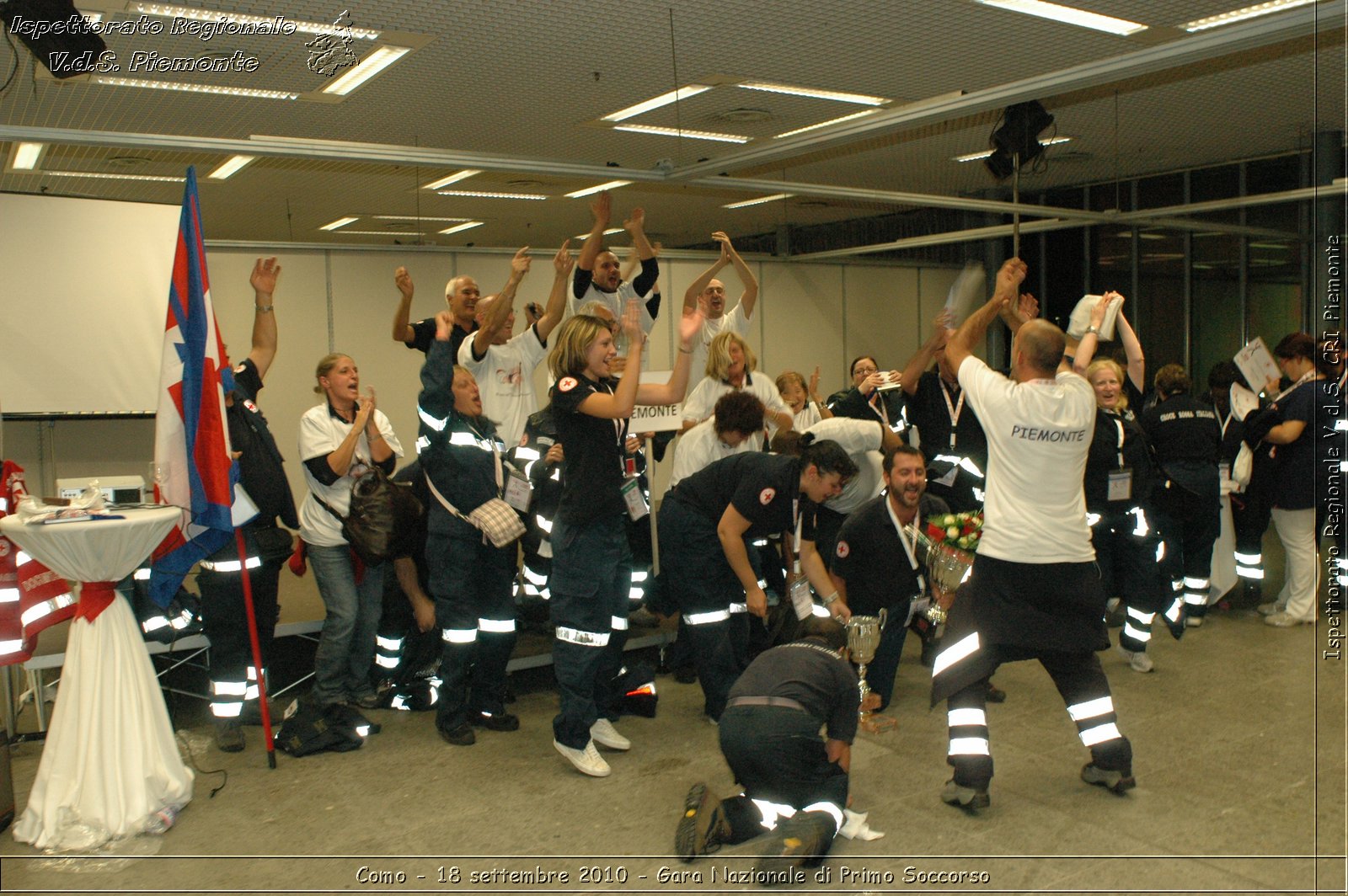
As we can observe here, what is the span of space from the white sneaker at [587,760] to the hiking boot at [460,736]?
528 mm

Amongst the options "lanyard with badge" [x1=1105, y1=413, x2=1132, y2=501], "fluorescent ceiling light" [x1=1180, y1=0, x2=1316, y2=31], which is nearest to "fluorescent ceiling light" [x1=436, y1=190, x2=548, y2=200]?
"fluorescent ceiling light" [x1=1180, y1=0, x2=1316, y2=31]

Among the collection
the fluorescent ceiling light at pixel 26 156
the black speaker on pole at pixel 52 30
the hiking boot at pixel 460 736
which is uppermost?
the fluorescent ceiling light at pixel 26 156

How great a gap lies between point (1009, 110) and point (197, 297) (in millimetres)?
4183

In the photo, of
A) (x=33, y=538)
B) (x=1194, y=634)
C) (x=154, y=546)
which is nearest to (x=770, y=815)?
(x=154, y=546)

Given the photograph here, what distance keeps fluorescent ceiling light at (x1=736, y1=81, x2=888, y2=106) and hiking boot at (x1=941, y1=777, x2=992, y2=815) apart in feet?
14.8

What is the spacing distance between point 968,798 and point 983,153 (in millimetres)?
7151

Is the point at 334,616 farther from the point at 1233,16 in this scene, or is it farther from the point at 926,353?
the point at 1233,16

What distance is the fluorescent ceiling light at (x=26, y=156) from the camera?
693 cm

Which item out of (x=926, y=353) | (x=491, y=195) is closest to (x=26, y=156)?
(x=491, y=195)

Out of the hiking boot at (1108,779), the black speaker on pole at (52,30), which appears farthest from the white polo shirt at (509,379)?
the hiking boot at (1108,779)

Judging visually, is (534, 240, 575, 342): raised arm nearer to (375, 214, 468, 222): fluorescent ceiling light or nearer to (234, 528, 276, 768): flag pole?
(234, 528, 276, 768): flag pole

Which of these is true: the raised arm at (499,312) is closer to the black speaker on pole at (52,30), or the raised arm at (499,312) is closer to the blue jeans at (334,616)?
the blue jeans at (334,616)

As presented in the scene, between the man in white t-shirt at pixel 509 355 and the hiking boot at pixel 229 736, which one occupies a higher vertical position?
the man in white t-shirt at pixel 509 355

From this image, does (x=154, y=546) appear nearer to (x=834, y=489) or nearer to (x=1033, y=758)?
(x=834, y=489)
